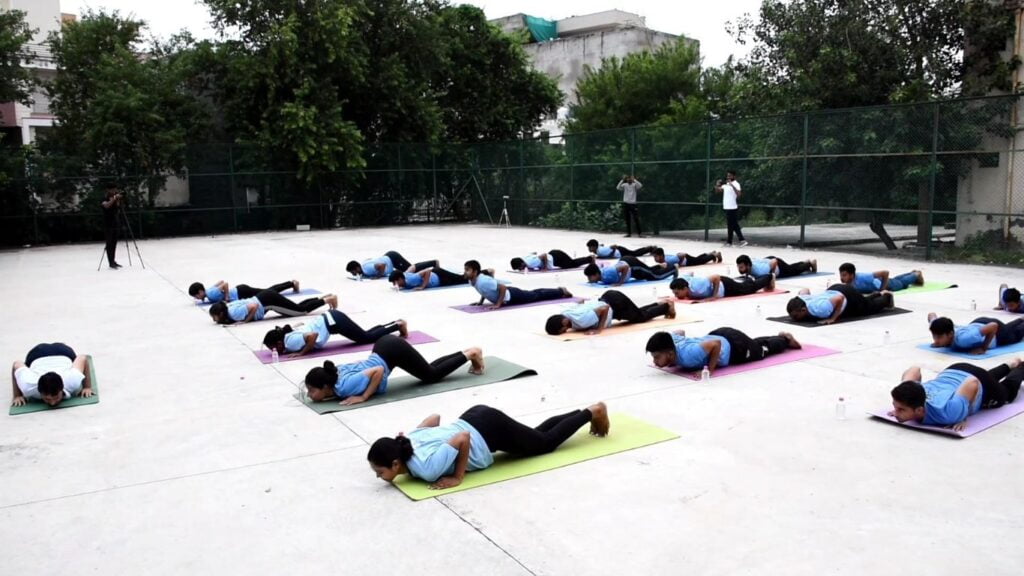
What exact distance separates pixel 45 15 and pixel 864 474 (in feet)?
153

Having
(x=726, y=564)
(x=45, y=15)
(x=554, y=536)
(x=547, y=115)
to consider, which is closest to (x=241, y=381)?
(x=554, y=536)

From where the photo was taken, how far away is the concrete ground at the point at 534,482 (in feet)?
12.9

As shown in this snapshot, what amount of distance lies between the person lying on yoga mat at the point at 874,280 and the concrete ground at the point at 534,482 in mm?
1764

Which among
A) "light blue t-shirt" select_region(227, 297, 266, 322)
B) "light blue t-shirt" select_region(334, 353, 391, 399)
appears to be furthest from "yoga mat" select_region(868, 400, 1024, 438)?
"light blue t-shirt" select_region(227, 297, 266, 322)

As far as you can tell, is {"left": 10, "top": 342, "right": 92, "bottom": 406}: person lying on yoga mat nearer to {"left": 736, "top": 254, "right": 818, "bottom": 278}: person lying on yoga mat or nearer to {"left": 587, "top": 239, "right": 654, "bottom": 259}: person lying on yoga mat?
{"left": 736, "top": 254, "right": 818, "bottom": 278}: person lying on yoga mat

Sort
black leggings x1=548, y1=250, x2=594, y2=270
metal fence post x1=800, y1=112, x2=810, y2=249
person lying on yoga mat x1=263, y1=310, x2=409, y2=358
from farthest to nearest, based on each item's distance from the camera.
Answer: metal fence post x1=800, y1=112, x2=810, y2=249, black leggings x1=548, y1=250, x2=594, y2=270, person lying on yoga mat x1=263, y1=310, x2=409, y2=358

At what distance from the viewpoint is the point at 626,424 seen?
19.4ft

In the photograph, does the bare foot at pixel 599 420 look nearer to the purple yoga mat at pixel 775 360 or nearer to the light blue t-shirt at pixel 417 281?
the purple yoga mat at pixel 775 360

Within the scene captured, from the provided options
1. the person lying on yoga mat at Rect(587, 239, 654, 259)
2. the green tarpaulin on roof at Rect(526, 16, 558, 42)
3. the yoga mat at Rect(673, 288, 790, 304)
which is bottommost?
the yoga mat at Rect(673, 288, 790, 304)

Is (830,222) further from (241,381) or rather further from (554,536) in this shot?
(554,536)

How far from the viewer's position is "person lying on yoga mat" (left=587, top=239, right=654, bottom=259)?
611 inches

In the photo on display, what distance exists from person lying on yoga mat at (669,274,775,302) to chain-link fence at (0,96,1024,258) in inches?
191

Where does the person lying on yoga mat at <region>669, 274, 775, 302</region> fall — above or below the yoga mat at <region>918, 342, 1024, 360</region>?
above

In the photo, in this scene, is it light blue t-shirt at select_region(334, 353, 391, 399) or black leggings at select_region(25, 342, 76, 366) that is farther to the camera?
black leggings at select_region(25, 342, 76, 366)
